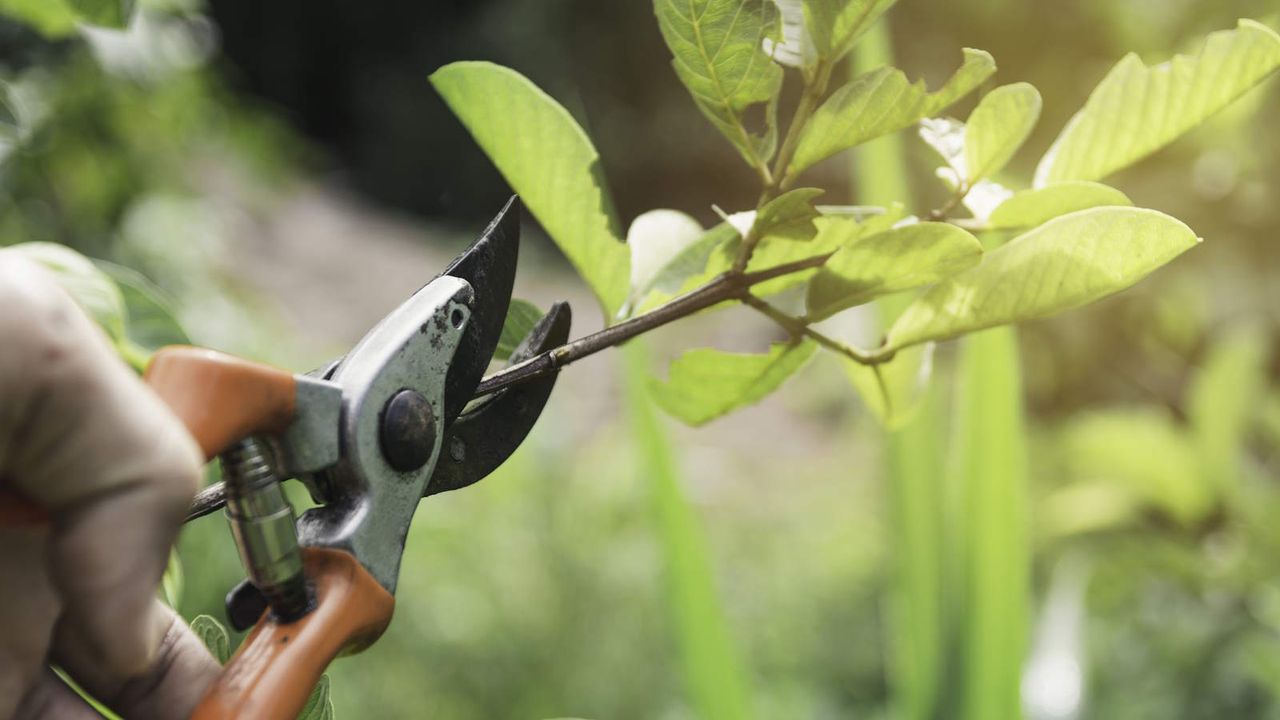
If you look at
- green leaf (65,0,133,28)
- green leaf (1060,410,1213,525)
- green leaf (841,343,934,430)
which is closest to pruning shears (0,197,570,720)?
green leaf (841,343,934,430)

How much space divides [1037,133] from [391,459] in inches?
89.9

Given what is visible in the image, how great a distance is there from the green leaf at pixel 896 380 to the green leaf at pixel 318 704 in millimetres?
185

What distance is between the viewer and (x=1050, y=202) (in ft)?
0.96

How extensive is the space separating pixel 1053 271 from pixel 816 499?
2.15 metres

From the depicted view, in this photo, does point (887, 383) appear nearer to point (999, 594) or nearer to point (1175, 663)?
point (999, 594)

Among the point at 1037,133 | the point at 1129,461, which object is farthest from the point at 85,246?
the point at 1037,133

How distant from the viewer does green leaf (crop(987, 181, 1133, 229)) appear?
283mm

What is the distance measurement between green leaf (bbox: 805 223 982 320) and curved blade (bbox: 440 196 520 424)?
0.09m

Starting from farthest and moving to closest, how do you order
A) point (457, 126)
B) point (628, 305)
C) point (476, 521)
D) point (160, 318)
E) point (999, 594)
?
1. point (457, 126)
2. point (476, 521)
3. point (999, 594)
4. point (160, 318)
5. point (628, 305)

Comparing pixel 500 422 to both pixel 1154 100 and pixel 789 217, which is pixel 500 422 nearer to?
pixel 789 217

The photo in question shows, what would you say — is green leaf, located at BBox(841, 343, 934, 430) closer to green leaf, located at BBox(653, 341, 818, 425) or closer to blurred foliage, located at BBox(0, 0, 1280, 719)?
green leaf, located at BBox(653, 341, 818, 425)

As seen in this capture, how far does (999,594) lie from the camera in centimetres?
68

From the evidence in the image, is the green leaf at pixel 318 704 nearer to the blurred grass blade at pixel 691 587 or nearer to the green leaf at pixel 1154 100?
the green leaf at pixel 1154 100

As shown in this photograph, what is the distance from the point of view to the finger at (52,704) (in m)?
0.24
